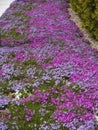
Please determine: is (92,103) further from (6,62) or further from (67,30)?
(67,30)

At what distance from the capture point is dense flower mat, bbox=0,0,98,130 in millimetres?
7492

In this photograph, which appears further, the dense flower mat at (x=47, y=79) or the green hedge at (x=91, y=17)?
the green hedge at (x=91, y=17)

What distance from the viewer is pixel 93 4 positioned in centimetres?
1454

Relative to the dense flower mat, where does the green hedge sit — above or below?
below

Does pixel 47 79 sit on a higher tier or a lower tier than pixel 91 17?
higher

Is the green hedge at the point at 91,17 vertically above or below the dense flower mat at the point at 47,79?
below

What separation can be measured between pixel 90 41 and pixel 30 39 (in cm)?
237

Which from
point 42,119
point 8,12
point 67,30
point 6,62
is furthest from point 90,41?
point 42,119

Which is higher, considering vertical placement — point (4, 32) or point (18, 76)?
point (18, 76)

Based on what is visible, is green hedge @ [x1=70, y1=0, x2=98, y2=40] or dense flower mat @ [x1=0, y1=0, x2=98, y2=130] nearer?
dense flower mat @ [x1=0, y1=0, x2=98, y2=130]

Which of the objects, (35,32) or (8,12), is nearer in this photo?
(35,32)

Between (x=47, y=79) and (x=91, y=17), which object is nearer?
(x=47, y=79)

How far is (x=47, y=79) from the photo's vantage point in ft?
30.7

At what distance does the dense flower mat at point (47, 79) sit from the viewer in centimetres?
749
